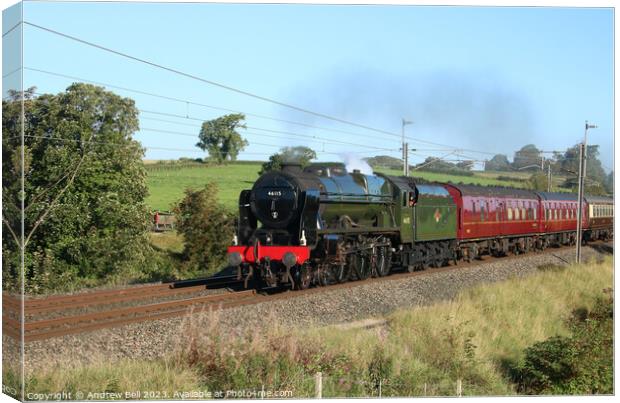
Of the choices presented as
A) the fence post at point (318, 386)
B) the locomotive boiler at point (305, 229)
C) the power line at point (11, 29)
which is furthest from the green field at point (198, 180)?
the fence post at point (318, 386)

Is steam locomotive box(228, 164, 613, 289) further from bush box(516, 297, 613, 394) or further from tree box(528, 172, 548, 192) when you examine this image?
tree box(528, 172, 548, 192)

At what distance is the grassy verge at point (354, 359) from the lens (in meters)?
10.9

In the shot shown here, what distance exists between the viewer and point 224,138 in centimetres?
3269

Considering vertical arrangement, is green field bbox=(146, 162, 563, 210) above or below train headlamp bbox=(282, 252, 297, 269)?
above

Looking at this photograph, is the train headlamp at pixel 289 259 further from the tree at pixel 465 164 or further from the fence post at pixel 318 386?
the tree at pixel 465 164

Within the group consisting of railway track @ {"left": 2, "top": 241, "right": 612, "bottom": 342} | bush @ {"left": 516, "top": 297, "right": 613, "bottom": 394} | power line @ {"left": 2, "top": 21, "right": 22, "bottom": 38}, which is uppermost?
power line @ {"left": 2, "top": 21, "right": 22, "bottom": 38}

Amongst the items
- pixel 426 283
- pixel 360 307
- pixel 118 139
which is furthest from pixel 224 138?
pixel 360 307

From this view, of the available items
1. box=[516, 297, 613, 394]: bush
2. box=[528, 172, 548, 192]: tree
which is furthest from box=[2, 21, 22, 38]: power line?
box=[528, 172, 548, 192]: tree

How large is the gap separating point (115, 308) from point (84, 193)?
30.6 feet

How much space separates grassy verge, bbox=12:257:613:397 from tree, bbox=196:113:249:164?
1598 centimetres

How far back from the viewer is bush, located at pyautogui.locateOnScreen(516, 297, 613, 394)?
13.0 metres

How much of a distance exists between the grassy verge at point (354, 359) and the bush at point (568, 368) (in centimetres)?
51

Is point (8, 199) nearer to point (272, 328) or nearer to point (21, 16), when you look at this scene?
point (21, 16)

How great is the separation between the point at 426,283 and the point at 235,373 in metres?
13.1
